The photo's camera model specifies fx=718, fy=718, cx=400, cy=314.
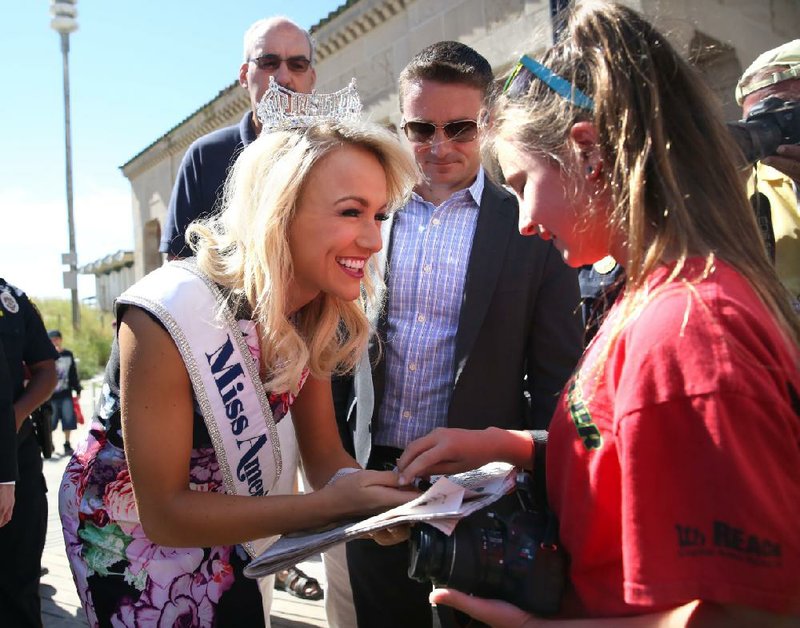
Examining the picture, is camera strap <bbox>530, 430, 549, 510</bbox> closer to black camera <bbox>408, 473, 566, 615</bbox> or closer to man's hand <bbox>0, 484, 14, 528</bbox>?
black camera <bbox>408, 473, 566, 615</bbox>

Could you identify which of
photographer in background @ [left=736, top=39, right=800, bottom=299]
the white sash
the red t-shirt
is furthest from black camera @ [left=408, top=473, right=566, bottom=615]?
photographer in background @ [left=736, top=39, right=800, bottom=299]

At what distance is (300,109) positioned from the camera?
2031mm

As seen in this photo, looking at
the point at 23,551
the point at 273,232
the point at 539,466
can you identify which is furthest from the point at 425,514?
the point at 23,551

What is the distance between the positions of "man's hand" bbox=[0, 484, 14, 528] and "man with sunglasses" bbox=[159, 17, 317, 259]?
1.09m

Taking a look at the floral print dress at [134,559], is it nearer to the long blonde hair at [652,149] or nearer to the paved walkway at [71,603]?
the long blonde hair at [652,149]

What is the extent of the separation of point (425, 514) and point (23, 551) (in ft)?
8.41

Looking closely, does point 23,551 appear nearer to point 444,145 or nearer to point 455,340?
point 455,340

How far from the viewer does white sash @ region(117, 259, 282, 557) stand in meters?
1.61

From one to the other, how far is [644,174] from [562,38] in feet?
Answer: 1.14

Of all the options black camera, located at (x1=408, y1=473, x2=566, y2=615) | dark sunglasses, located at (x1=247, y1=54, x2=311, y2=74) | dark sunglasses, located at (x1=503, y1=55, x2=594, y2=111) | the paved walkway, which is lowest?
the paved walkway

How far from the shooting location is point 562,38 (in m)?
1.28

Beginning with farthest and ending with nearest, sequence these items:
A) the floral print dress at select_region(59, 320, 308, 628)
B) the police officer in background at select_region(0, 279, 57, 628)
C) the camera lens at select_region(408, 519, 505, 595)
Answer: the police officer in background at select_region(0, 279, 57, 628)
the floral print dress at select_region(59, 320, 308, 628)
the camera lens at select_region(408, 519, 505, 595)

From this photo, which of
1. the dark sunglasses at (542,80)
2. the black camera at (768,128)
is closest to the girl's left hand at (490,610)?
the dark sunglasses at (542,80)

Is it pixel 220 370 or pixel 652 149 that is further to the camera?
pixel 220 370
